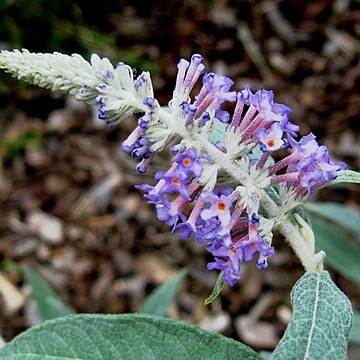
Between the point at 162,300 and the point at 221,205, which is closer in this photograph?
the point at 221,205

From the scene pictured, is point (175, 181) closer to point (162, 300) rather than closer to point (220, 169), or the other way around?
point (220, 169)

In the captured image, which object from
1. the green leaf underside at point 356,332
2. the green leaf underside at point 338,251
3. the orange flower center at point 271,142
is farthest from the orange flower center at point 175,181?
the green leaf underside at point 338,251

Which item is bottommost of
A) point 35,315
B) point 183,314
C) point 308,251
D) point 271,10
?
point 35,315

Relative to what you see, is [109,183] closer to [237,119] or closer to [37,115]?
[37,115]

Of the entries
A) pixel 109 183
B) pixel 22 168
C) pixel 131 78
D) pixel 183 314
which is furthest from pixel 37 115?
pixel 131 78

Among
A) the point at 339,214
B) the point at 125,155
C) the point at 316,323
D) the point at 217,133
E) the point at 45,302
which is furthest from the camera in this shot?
the point at 125,155

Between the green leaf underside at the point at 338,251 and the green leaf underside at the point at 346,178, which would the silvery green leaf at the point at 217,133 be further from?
the green leaf underside at the point at 338,251

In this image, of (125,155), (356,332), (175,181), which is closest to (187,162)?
(175,181)

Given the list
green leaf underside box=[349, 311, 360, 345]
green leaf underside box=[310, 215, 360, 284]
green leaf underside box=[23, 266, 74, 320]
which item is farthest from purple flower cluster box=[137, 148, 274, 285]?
green leaf underside box=[310, 215, 360, 284]
